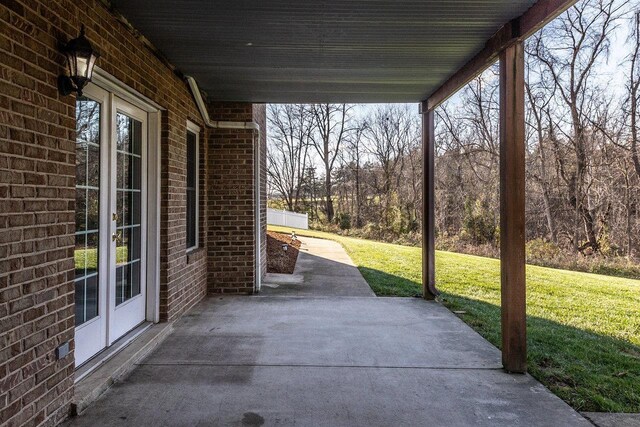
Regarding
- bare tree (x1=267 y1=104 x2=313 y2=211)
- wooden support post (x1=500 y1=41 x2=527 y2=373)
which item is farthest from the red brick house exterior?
bare tree (x1=267 y1=104 x2=313 y2=211)

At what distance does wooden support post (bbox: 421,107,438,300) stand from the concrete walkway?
89 cm

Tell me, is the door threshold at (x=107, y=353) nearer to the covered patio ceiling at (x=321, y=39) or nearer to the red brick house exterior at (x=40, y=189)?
the red brick house exterior at (x=40, y=189)

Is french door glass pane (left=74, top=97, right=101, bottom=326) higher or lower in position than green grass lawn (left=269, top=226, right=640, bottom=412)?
higher

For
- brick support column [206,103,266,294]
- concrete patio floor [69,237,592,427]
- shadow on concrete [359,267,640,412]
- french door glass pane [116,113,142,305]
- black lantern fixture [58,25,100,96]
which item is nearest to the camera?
black lantern fixture [58,25,100,96]

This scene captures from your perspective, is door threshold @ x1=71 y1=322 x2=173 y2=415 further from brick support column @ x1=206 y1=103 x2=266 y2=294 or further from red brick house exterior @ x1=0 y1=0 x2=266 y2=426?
brick support column @ x1=206 y1=103 x2=266 y2=294

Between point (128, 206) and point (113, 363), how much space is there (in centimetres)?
148

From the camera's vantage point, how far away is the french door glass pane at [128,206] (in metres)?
3.86

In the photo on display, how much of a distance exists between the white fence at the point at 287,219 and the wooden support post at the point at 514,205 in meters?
18.9

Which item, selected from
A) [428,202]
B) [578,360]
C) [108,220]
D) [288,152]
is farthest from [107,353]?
[288,152]

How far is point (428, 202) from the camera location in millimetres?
6035

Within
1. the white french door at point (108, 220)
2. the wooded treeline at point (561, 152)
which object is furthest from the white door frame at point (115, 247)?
the wooded treeline at point (561, 152)

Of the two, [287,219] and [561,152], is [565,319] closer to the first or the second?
[561,152]

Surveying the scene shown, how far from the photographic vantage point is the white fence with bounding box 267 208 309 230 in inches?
873

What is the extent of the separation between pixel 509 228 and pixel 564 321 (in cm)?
272
